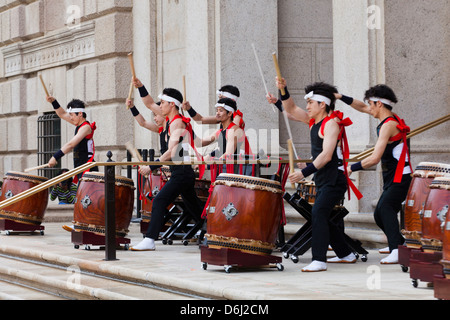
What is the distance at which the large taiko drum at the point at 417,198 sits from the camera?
845cm

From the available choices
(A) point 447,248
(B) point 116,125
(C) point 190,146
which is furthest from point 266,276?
(B) point 116,125

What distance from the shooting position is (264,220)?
9039 millimetres

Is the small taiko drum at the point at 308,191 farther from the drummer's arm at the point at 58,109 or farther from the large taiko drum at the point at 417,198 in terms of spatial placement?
the drummer's arm at the point at 58,109

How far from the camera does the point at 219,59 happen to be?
15.2 m

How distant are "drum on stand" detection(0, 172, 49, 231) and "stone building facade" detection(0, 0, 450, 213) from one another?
112 inches

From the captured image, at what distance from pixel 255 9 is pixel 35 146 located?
8182 millimetres

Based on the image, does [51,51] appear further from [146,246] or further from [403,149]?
[403,149]

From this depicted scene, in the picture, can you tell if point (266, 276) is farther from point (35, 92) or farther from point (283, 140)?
point (35, 92)

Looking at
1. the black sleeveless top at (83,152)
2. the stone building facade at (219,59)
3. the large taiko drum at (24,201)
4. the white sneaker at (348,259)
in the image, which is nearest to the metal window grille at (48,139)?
the stone building facade at (219,59)

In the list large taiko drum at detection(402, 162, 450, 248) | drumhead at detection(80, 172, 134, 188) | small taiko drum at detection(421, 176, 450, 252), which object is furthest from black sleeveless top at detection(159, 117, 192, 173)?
small taiko drum at detection(421, 176, 450, 252)

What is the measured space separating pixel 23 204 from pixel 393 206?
6.39 m

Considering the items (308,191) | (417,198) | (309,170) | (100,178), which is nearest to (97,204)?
(100,178)

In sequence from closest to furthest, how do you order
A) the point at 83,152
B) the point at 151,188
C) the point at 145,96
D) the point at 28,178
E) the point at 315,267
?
the point at 315,267 → the point at 145,96 → the point at 151,188 → the point at 83,152 → the point at 28,178

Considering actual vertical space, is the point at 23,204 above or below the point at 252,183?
below
